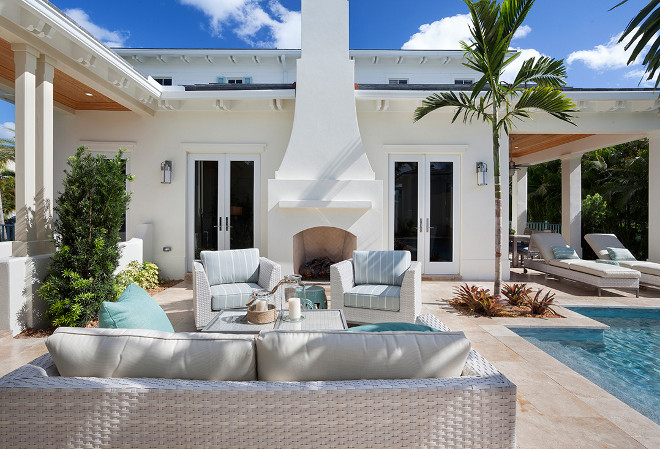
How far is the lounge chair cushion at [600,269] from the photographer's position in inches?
225

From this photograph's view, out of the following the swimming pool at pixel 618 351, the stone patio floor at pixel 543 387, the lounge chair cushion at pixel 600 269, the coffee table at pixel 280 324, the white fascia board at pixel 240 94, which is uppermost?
the white fascia board at pixel 240 94

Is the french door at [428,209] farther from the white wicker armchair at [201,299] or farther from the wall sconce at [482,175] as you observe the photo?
the white wicker armchair at [201,299]

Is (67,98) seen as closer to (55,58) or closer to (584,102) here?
(55,58)

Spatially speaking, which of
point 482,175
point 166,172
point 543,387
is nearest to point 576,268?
point 482,175

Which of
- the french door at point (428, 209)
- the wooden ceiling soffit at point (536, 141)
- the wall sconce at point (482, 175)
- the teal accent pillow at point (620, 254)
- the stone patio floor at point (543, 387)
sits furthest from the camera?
the wooden ceiling soffit at point (536, 141)

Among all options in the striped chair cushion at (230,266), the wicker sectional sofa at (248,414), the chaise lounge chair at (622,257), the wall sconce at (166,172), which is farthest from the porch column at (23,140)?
the chaise lounge chair at (622,257)

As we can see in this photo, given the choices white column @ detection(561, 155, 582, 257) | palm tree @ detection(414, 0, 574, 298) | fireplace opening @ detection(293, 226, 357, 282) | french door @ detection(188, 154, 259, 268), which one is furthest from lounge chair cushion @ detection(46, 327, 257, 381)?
white column @ detection(561, 155, 582, 257)

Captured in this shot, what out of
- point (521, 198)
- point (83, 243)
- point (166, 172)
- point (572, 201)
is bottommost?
point (83, 243)

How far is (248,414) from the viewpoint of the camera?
1460 mm

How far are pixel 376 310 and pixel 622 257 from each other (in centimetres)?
572

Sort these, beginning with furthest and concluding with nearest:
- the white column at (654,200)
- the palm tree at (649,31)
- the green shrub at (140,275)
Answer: the white column at (654,200) < the green shrub at (140,275) < the palm tree at (649,31)

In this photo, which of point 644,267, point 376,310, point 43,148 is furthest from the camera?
point 644,267

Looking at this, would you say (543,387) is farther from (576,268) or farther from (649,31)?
(576,268)

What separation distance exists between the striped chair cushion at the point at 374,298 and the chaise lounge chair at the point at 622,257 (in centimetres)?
496
